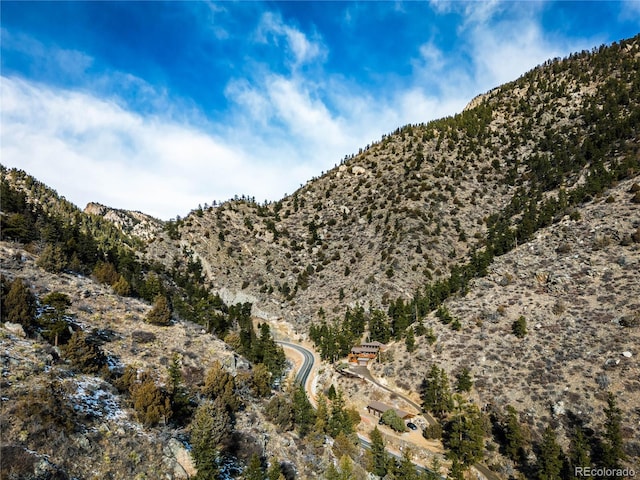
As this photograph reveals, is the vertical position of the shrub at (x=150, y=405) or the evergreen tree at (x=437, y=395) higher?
the evergreen tree at (x=437, y=395)

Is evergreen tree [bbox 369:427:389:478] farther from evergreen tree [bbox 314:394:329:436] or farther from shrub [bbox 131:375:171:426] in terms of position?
shrub [bbox 131:375:171:426]

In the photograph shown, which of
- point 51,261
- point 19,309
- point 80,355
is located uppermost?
point 51,261

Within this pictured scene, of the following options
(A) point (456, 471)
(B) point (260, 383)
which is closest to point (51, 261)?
(B) point (260, 383)

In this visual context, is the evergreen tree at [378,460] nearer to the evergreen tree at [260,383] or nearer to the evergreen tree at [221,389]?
the evergreen tree at [260,383]

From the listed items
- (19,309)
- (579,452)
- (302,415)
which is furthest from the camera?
(302,415)

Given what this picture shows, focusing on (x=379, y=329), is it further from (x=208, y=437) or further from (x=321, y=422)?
(x=208, y=437)

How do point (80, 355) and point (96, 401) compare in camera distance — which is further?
point (80, 355)

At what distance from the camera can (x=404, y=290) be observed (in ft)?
257

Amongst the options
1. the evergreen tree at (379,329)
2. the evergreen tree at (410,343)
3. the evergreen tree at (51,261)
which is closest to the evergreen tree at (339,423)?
the evergreen tree at (410,343)

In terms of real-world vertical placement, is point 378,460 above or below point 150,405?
below

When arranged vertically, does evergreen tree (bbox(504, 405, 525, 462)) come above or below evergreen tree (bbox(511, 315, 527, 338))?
below

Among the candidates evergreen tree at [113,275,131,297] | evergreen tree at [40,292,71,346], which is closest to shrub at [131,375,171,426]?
evergreen tree at [40,292,71,346]

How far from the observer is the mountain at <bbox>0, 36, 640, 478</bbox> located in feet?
92.2

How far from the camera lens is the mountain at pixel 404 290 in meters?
28.1
